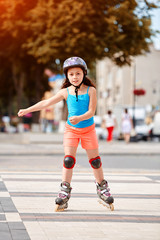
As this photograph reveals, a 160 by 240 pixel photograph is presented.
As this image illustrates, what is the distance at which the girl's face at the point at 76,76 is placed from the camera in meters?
→ 6.70

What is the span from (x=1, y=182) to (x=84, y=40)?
57.0ft

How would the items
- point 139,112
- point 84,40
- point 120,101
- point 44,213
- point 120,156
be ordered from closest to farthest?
point 44,213 < point 120,156 < point 84,40 < point 139,112 < point 120,101

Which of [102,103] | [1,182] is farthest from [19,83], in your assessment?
[102,103]

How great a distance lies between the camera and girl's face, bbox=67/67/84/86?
670 cm

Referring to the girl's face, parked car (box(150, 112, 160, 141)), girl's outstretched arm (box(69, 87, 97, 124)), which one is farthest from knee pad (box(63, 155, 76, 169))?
parked car (box(150, 112, 160, 141))

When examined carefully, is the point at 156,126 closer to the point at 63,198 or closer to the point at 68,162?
the point at 68,162

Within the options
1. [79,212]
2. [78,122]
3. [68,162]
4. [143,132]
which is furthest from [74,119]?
[143,132]

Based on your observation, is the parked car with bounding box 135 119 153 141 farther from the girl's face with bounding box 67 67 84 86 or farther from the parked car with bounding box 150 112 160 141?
the girl's face with bounding box 67 67 84 86

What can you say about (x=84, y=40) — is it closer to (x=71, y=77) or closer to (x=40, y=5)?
(x=40, y=5)

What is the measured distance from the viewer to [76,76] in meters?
6.71

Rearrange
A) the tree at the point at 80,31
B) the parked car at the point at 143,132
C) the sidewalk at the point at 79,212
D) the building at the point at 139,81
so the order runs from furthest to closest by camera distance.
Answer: the building at the point at 139,81
the parked car at the point at 143,132
the tree at the point at 80,31
the sidewalk at the point at 79,212

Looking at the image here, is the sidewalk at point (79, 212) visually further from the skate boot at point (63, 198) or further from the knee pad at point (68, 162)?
the knee pad at point (68, 162)

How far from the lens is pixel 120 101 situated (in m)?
75.5

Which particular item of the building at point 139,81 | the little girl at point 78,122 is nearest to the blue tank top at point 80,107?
the little girl at point 78,122
